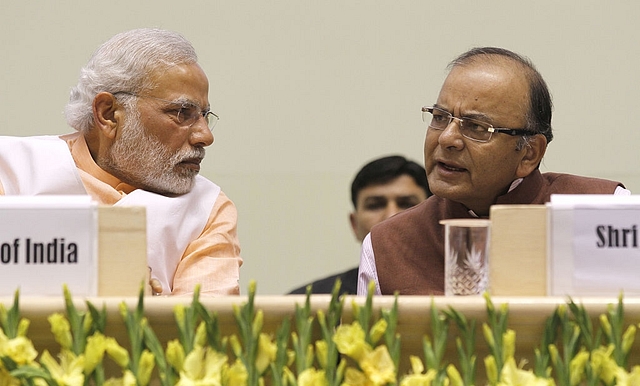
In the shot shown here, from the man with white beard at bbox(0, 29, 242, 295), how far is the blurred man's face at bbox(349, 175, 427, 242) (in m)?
1.32

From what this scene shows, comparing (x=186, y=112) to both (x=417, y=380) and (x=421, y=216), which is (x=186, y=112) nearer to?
(x=421, y=216)

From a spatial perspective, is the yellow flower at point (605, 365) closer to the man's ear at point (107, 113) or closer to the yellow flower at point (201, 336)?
the yellow flower at point (201, 336)

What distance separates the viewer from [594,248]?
124 centimetres

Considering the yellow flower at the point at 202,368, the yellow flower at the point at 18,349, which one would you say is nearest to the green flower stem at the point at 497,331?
the yellow flower at the point at 202,368

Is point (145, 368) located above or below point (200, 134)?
below

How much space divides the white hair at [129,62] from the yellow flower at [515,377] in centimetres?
129

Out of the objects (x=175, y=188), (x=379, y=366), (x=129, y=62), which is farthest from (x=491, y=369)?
(x=129, y=62)

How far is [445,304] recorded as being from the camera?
1.17m

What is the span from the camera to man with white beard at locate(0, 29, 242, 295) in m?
2.05

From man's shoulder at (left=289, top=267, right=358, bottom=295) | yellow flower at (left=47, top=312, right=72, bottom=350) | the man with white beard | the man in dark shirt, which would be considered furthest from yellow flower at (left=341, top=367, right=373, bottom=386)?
the man in dark shirt

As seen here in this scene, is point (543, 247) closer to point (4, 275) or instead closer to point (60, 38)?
point (4, 275)

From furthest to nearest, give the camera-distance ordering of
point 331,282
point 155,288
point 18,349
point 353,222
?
point 353,222
point 331,282
point 155,288
point 18,349

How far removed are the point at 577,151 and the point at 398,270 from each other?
6.29 ft

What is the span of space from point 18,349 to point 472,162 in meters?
1.14
